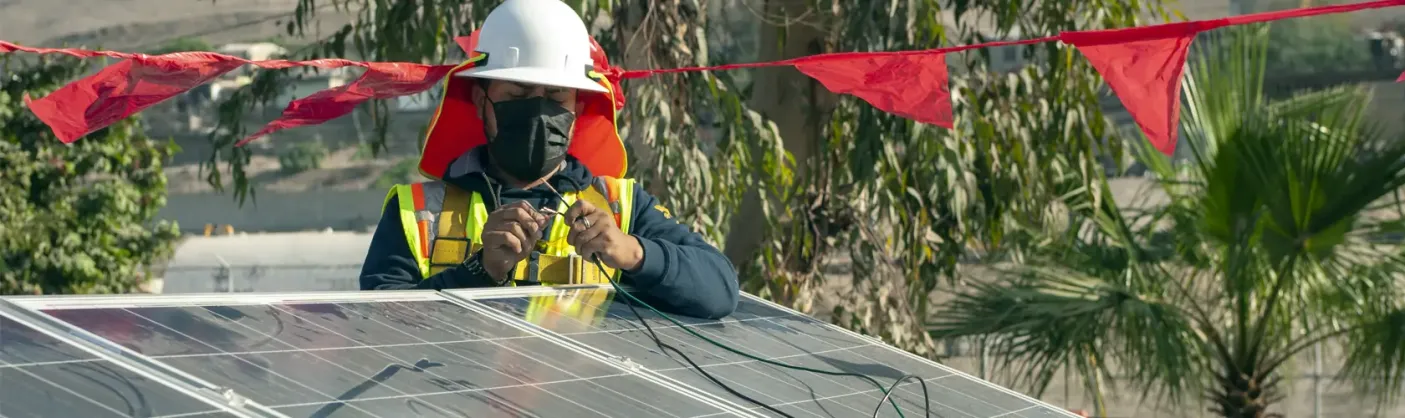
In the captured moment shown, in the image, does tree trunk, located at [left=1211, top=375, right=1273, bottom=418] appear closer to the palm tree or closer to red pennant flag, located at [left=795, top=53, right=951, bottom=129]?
the palm tree

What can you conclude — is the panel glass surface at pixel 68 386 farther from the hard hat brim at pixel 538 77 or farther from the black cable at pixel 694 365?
the hard hat brim at pixel 538 77

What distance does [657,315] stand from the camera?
3.20m

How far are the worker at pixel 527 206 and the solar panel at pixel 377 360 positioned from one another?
1.62 feet

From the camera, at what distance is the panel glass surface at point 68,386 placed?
5.63 feet

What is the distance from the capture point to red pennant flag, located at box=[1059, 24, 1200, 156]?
4164 millimetres

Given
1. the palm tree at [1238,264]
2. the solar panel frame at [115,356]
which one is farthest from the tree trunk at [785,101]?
the solar panel frame at [115,356]

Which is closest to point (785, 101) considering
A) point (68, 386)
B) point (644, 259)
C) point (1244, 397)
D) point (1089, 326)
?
point (1089, 326)

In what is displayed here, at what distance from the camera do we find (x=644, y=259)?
3197 mm

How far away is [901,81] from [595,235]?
217 centimetres

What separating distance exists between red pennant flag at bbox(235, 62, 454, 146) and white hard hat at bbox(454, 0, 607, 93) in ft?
5.19

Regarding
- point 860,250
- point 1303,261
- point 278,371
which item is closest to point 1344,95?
point 1303,261

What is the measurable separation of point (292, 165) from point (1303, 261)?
17374 mm

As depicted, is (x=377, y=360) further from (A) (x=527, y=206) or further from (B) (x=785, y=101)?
(B) (x=785, y=101)

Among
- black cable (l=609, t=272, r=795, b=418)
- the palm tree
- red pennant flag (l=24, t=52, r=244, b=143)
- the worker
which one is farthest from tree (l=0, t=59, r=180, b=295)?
black cable (l=609, t=272, r=795, b=418)
